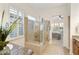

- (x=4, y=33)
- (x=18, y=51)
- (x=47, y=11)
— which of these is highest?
(x=47, y=11)

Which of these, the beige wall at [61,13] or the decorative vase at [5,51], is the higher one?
the beige wall at [61,13]

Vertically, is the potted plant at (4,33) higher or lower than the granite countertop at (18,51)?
higher

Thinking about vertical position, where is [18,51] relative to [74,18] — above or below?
below

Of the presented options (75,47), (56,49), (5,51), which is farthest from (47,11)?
(5,51)

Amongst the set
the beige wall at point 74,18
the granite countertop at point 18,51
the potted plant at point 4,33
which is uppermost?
the beige wall at point 74,18

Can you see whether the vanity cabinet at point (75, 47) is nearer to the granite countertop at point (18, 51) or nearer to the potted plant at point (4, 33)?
the granite countertop at point (18, 51)

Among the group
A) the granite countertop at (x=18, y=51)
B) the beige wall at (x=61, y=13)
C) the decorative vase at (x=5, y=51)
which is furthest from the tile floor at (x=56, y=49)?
the decorative vase at (x=5, y=51)

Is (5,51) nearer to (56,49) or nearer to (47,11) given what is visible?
(56,49)

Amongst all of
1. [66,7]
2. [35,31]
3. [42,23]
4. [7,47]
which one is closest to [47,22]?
[42,23]

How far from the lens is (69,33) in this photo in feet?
7.08

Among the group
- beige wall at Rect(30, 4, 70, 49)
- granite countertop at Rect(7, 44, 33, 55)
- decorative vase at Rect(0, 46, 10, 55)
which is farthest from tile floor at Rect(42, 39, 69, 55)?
decorative vase at Rect(0, 46, 10, 55)

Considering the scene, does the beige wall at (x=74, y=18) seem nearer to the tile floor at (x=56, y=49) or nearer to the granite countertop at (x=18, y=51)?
the tile floor at (x=56, y=49)

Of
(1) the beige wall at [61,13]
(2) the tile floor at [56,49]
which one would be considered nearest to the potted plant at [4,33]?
(1) the beige wall at [61,13]

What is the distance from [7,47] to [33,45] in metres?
0.46
